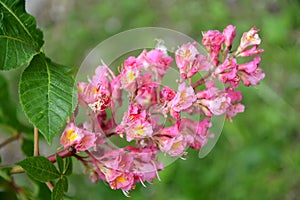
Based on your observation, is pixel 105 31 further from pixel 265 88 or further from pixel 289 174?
pixel 289 174

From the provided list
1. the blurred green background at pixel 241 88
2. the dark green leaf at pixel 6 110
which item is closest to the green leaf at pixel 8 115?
the dark green leaf at pixel 6 110

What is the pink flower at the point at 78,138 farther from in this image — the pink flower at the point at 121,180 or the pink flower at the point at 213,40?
the pink flower at the point at 213,40

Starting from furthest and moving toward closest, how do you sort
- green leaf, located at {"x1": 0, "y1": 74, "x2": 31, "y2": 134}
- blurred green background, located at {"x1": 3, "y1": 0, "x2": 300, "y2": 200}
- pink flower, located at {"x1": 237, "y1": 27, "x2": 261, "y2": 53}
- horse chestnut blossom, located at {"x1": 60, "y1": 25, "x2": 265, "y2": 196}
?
blurred green background, located at {"x1": 3, "y1": 0, "x2": 300, "y2": 200}
green leaf, located at {"x1": 0, "y1": 74, "x2": 31, "y2": 134}
pink flower, located at {"x1": 237, "y1": 27, "x2": 261, "y2": 53}
horse chestnut blossom, located at {"x1": 60, "y1": 25, "x2": 265, "y2": 196}

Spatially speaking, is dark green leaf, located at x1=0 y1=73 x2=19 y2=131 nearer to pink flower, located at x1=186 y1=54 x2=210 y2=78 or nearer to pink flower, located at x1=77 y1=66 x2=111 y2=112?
pink flower, located at x1=77 y1=66 x2=111 y2=112

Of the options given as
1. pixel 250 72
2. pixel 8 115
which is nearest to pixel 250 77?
pixel 250 72

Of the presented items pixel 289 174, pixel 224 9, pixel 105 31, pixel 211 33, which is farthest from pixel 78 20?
pixel 211 33

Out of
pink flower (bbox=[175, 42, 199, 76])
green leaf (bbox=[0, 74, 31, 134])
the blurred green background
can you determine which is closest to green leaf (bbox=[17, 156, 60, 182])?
pink flower (bbox=[175, 42, 199, 76])
